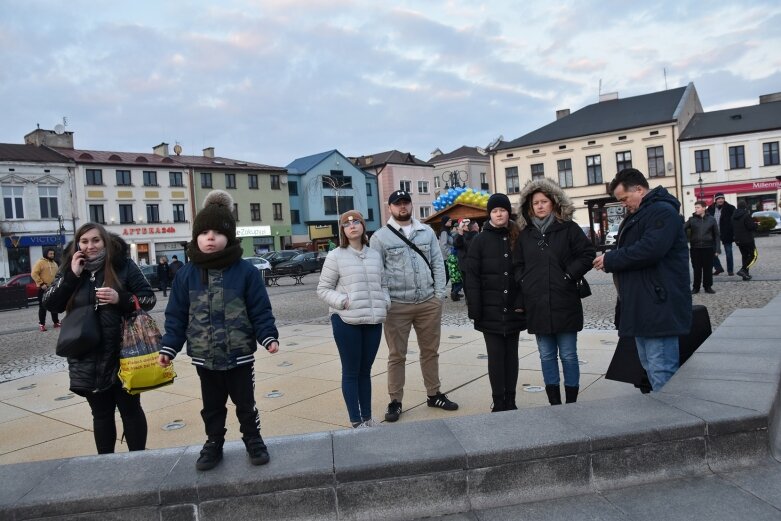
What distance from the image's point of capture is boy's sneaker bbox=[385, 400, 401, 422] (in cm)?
459

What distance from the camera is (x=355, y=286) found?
4203 mm

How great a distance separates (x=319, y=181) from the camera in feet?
175

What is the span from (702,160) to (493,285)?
44.2 m

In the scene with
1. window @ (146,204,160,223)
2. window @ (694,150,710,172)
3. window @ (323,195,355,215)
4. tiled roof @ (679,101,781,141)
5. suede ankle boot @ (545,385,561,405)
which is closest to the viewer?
suede ankle boot @ (545,385,561,405)

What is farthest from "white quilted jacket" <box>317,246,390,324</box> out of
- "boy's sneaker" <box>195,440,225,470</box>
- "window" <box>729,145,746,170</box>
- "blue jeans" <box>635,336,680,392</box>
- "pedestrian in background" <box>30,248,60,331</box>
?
"window" <box>729,145,746,170</box>

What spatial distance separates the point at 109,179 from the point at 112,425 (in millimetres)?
43068

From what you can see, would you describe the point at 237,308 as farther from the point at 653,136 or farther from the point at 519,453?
the point at 653,136

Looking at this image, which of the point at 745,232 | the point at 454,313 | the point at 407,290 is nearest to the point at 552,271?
the point at 407,290

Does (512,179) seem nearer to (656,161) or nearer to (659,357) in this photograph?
(656,161)

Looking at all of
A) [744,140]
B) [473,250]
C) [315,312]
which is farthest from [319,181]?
[473,250]

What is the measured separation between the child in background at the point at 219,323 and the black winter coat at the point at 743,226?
1203 cm

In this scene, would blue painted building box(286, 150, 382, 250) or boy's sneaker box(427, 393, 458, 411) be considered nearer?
boy's sneaker box(427, 393, 458, 411)

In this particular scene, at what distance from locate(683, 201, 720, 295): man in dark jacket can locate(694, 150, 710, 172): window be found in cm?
3579

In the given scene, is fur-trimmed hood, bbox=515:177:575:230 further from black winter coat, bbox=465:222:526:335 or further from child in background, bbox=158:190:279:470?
child in background, bbox=158:190:279:470
